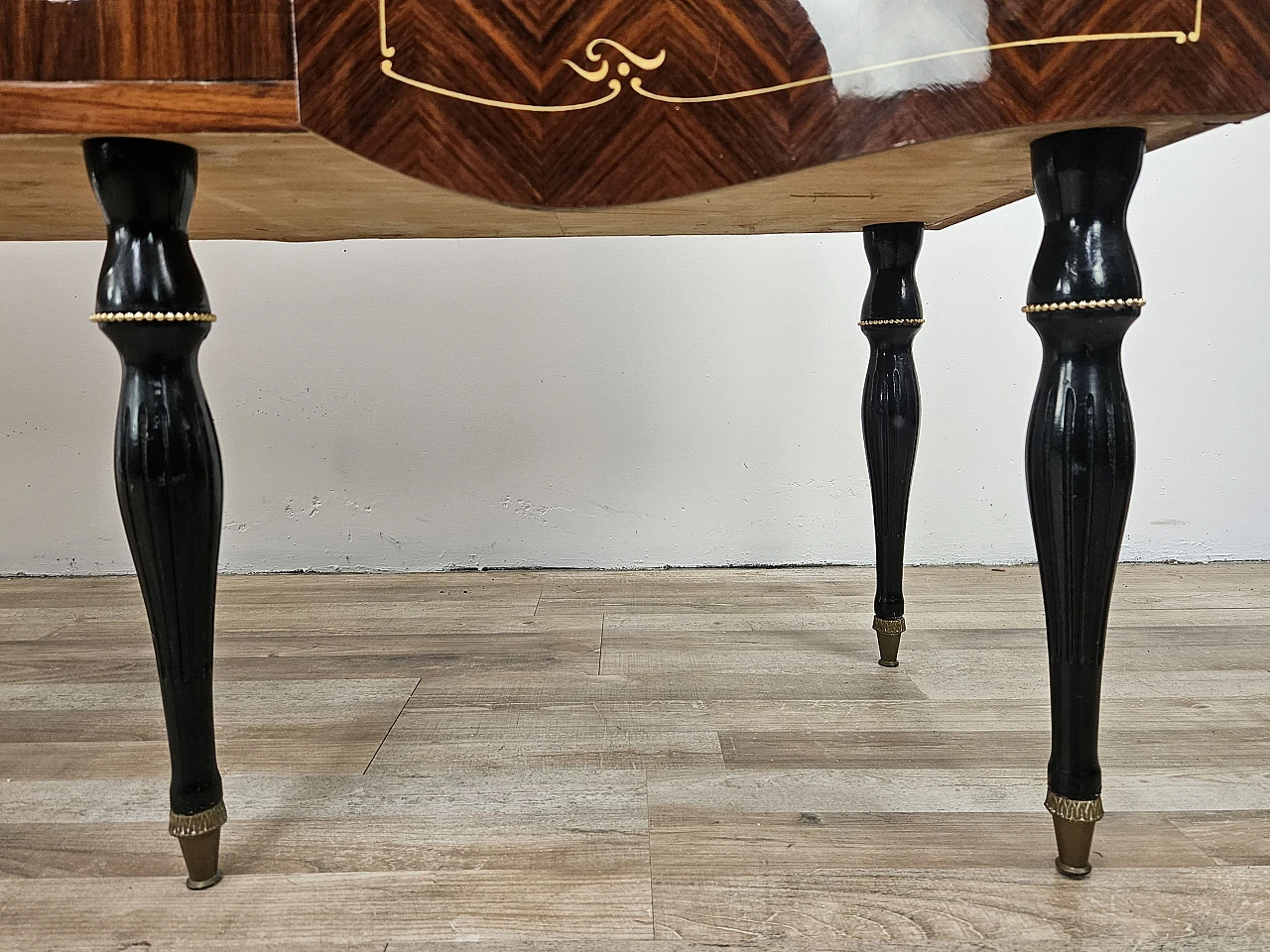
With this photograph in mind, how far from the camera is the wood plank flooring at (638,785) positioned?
632mm

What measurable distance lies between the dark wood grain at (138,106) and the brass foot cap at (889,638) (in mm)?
906

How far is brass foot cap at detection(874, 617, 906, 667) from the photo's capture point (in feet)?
3.90

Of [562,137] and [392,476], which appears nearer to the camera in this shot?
[562,137]

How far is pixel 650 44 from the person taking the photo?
598 millimetres

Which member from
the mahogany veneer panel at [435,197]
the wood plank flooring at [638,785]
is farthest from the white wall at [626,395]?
the mahogany veneer panel at [435,197]

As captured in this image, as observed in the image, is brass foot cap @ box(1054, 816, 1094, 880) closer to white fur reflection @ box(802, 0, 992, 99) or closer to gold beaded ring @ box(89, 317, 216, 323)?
white fur reflection @ box(802, 0, 992, 99)

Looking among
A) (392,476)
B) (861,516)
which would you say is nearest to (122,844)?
(392,476)

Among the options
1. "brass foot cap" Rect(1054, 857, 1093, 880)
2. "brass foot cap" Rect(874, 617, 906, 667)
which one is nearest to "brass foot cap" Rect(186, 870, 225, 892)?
"brass foot cap" Rect(1054, 857, 1093, 880)

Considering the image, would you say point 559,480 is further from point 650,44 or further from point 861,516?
point 650,44

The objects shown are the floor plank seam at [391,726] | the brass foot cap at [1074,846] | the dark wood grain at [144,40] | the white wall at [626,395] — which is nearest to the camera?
the dark wood grain at [144,40]

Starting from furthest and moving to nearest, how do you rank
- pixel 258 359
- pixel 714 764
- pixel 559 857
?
pixel 258 359
pixel 714 764
pixel 559 857

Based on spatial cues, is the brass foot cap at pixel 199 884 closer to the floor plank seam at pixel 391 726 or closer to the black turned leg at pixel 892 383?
the floor plank seam at pixel 391 726

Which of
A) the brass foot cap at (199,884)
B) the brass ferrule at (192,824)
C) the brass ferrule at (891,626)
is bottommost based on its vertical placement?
the brass ferrule at (891,626)

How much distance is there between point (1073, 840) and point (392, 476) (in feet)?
4.68
